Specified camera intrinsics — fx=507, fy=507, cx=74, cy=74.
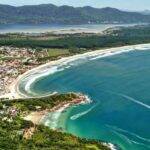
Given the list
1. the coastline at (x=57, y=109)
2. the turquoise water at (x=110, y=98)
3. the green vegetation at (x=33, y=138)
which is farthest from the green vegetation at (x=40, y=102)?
the turquoise water at (x=110, y=98)

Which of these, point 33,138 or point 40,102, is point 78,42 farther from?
point 33,138

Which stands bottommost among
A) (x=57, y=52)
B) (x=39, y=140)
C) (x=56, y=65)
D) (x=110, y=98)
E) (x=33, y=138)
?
(x=110, y=98)

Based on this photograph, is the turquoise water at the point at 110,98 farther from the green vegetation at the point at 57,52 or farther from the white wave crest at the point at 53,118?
the green vegetation at the point at 57,52

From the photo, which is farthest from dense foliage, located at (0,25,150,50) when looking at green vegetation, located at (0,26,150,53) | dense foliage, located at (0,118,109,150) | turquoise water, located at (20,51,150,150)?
dense foliage, located at (0,118,109,150)

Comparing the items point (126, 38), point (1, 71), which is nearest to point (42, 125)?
point (1, 71)

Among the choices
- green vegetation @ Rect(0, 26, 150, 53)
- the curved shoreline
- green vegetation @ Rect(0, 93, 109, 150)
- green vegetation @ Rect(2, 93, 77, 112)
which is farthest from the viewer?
green vegetation @ Rect(0, 26, 150, 53)

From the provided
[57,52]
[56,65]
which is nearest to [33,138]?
[56,65]

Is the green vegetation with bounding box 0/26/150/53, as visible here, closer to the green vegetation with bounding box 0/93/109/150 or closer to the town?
the town
